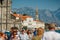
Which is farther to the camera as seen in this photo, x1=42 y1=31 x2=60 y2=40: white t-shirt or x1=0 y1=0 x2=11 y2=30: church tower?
x1=0 y1=0 x2=11 y2=30: church tower

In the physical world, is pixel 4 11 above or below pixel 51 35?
above

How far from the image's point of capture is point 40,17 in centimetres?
1477

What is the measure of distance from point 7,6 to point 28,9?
1156 mm

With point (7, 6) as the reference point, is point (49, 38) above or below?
below

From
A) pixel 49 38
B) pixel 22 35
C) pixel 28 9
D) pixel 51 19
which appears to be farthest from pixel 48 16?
pixel 49 38

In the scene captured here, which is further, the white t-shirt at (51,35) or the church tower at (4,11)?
the church tower at (4,11)

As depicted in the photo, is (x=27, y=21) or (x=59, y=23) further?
(x=59, y=23)

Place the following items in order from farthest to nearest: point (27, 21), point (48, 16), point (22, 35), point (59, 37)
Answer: point (48, 16) < point (27, 21) < point (22, 35) < point (59, 37)

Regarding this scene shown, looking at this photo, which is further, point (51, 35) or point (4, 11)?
point (4, 11)

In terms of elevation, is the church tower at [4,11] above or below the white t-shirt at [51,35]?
above

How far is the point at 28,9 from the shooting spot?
14.0 meters

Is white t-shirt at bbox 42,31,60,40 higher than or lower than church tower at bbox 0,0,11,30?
lower

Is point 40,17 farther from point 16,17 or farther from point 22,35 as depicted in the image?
point 22,35

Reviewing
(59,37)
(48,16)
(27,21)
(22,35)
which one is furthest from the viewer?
(48,16)
